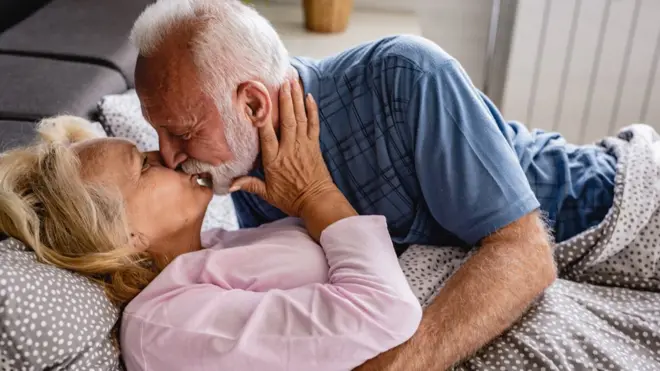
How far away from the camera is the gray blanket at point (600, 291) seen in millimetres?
1186

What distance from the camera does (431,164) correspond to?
1.28 metres

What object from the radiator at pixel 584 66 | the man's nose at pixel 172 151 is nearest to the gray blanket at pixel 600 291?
the man's nose at pixel 172 151

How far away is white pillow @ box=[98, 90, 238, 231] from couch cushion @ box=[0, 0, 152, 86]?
0.26m

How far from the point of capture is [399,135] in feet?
4.39

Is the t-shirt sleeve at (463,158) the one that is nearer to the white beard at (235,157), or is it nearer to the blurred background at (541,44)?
the white beard at (235,157)

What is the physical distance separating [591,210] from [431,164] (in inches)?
16.1

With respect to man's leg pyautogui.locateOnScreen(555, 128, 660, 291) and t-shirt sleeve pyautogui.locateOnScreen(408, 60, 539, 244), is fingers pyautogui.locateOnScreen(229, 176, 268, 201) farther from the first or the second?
man's leg pyautogui.locateOnScreen(555, 128, 660, 291)

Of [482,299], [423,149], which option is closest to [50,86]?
[423,149]

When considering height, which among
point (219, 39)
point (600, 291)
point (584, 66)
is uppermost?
point (219, 39)

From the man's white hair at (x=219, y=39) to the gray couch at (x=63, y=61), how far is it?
2.32ft

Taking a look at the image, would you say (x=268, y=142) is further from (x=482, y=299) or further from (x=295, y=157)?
(x=482, y=299)

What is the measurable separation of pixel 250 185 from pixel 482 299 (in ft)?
Result: 1.65

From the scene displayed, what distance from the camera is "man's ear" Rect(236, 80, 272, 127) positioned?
1.27 m

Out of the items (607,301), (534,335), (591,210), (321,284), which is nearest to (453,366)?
(534,335)
